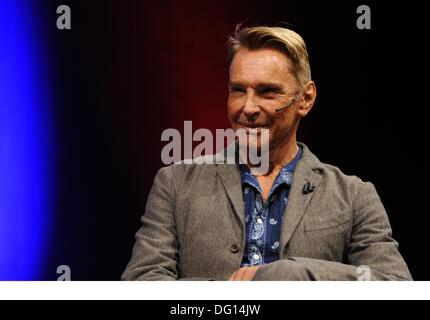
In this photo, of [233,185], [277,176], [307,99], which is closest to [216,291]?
[233,185]

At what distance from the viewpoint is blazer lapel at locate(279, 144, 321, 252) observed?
2.78 meters

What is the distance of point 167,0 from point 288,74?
66 centimetres

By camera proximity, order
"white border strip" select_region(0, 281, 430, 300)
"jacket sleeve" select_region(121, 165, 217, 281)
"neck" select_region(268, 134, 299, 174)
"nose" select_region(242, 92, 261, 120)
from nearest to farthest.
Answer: "white border strip" select_region(0, 281, 430, 300), "jacket sleeve" select_region(121, 165, 217, 281), "nose" select_region(242, 92, 261, 120), "neck" select_region(268, 134, 299, 174)

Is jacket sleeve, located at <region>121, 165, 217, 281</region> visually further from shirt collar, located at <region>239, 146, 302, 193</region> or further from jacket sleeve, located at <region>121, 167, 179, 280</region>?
shirt collar, located at <region>239, 146, 302, 193</region>

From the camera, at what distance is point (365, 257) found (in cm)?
280

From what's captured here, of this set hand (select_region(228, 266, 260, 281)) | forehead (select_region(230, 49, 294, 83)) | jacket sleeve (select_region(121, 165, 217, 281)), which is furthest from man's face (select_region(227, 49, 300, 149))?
hand (select_region(228, 266, 260, 281))

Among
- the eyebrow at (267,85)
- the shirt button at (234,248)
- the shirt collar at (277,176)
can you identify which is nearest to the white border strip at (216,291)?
the shirt button at (234,248)

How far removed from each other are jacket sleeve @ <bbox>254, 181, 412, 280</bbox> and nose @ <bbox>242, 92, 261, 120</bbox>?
1.71 ft

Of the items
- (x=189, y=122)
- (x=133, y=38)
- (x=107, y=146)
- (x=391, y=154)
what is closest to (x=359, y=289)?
(x=391, y=154)

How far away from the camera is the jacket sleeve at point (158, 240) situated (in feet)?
8.98

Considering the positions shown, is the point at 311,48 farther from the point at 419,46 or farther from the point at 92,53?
the point at 92,53

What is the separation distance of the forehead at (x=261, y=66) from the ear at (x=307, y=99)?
0.51 ft

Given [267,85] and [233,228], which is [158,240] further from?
[267,85]

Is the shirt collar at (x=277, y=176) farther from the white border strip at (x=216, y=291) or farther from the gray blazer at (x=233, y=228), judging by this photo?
the white border strip at (x=216, y=291)
